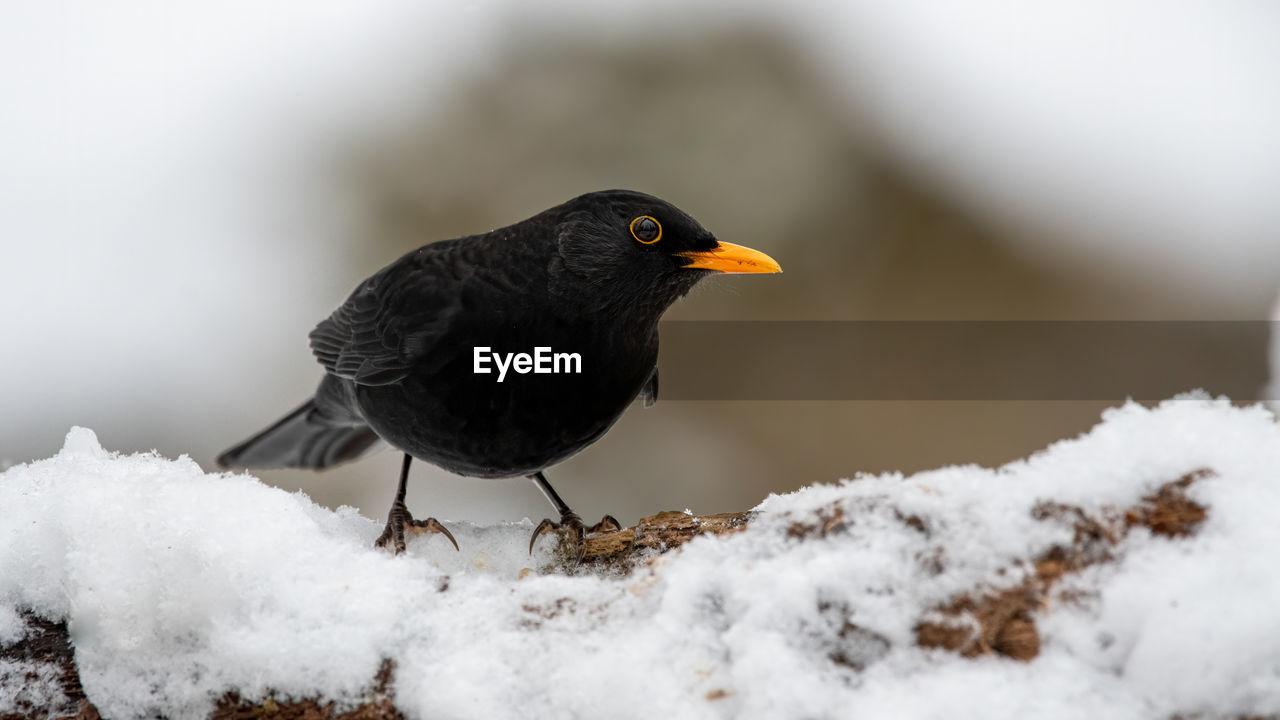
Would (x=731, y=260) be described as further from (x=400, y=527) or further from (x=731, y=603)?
(x=731, y=603)

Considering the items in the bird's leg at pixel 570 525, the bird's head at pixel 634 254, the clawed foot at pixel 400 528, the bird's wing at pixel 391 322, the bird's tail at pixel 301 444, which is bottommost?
the bird's tail at pixel 301 444

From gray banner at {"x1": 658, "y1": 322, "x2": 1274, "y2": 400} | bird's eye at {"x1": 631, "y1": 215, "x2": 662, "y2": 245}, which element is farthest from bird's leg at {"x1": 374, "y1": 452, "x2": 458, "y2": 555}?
gray banner at {"x1": 658, "y1": 322, "x2": 1274, "y2": 400}

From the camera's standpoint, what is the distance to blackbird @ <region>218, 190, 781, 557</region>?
3836mm

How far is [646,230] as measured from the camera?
396 cm

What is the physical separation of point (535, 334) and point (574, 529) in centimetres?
88

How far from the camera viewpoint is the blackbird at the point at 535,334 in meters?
3.84

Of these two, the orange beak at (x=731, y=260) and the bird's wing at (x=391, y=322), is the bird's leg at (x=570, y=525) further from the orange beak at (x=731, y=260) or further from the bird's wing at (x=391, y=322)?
the orange beak at (x=731, y=260)

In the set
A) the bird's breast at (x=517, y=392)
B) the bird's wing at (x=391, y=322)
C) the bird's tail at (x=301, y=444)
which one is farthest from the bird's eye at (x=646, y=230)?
the bird's tail at (x=301, y=444)

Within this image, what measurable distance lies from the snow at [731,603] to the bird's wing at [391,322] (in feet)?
3.60

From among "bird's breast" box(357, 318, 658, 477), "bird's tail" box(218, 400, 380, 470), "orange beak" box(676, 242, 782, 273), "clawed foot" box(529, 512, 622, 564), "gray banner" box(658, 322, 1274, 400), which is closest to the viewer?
"clawed foot" box(529, 512, 622, 564)

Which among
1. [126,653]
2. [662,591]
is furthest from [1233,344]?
[126,653]

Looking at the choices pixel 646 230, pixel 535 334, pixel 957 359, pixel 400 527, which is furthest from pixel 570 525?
pixel 957 359

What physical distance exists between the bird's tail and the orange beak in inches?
98.5

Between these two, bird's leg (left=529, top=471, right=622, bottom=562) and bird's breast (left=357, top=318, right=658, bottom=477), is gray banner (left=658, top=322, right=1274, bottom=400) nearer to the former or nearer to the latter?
bird's leg (left=529, top=471, right=622, bottom=562)
